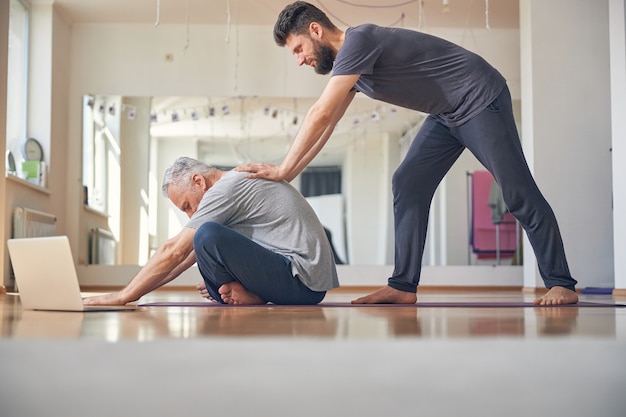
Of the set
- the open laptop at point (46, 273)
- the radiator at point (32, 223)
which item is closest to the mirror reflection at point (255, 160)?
the radiator at point (32, 223)

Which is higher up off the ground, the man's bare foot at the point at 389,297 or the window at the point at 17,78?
the window at the point at 17,78

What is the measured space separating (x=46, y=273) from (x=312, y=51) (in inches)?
47.4

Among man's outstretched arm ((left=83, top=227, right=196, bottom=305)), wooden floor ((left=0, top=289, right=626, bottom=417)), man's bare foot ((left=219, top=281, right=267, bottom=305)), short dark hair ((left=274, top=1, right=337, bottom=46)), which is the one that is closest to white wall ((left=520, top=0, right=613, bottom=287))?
short dark hair ((left=274, top=1, right=337, bottom=46))

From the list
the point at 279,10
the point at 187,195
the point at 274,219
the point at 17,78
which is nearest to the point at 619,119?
the point at 279,10

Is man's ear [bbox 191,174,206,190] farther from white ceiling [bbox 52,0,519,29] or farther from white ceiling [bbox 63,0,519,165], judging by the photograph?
white ceiling [bbox 63,0,519,165]

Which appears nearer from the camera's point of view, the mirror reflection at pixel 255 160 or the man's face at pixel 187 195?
the man's face at pixel 187 195

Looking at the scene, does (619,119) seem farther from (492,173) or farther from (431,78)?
(431,78)

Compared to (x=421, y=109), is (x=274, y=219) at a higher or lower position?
lower

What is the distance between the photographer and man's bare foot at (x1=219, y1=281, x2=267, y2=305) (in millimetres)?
2805

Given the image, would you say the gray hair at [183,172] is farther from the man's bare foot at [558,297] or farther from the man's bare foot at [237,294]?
the man's bare foot at [558,297]

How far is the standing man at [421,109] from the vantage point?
9.13 ft

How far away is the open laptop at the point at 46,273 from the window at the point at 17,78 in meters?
5.19

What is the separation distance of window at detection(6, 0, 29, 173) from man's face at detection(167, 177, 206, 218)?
4697 mm

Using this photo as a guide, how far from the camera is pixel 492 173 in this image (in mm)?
3012
